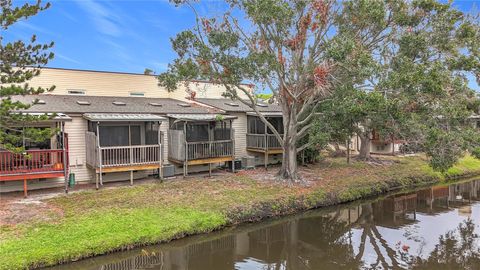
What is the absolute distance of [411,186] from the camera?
58.4ft

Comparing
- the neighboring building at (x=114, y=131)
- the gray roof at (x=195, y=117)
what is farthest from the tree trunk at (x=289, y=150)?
→ the gray roof at (x=195, y=117)

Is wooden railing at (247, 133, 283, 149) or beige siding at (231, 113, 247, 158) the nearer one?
wooden railing at (247, 133, 283, 149)

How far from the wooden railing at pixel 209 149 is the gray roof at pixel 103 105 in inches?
87.0

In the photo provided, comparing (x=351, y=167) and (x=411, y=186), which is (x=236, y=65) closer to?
(x=351, y=167)

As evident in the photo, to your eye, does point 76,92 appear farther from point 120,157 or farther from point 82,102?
point 120,157

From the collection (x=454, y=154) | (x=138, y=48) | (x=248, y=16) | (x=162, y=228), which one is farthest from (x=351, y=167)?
(x=138, y=48)

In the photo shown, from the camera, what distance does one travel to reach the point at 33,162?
12.5 metres

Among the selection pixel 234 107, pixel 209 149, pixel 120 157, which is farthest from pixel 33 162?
pixel 234 107

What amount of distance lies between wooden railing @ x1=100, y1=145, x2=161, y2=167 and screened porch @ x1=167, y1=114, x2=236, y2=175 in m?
1.37

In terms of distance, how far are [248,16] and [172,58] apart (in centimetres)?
399

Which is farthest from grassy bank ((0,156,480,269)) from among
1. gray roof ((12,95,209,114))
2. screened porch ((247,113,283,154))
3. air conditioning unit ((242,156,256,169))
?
gray roof ((12,95,209,114))

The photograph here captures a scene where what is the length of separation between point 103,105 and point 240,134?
7.43 metres

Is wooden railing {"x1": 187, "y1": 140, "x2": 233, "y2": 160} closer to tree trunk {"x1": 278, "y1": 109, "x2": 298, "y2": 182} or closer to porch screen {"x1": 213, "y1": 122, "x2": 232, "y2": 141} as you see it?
porch screen {"x1": 213, "y1": 122, "x2": 232, "y2": 141}

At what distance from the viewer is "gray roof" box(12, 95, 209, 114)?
556 inches
